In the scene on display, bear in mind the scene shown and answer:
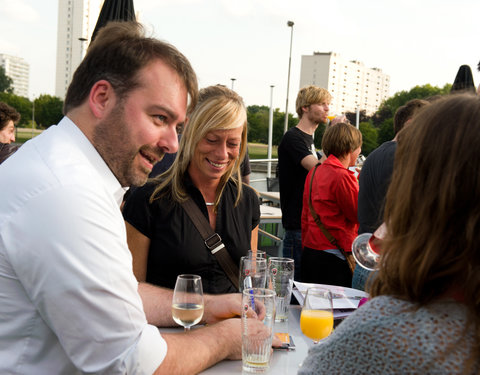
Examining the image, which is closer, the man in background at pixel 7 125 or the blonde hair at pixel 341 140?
the blonde hair at pixel 341 140

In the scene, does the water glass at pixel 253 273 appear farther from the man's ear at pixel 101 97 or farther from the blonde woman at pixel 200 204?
the man's ear at pixel 101 97

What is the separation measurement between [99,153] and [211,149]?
3.25 feet

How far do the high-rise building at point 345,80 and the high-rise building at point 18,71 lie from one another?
345 ft

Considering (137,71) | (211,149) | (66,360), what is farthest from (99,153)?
(211,149)

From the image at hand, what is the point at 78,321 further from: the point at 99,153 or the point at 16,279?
the point at 99,153

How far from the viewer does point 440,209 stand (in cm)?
95

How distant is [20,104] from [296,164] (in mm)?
86115

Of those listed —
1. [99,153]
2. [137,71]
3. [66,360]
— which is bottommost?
[66,360]

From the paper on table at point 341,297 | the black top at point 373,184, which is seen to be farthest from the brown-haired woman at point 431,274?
the black top at point 373,184

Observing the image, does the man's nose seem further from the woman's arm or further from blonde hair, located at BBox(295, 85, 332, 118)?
blonde hair, located at BBox(295, 85, 332, 118)

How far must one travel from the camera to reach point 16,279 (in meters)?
1.31

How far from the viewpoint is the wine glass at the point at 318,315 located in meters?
1.82

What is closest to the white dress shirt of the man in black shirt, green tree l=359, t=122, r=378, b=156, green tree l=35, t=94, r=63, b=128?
the man in black shirt

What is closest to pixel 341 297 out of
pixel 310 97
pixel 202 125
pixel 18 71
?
pixel 202 125
